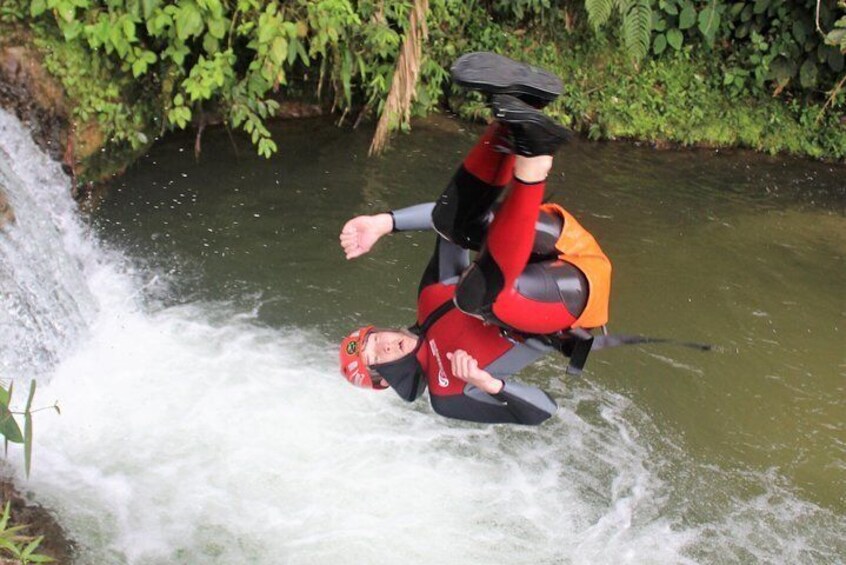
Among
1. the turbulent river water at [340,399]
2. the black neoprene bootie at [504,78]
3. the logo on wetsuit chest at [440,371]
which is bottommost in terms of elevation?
the turbulent river water at [340,399]

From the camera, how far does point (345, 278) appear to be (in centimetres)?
572

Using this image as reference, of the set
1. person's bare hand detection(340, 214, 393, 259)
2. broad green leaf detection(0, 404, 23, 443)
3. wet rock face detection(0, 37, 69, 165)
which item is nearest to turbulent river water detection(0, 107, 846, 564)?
wet rock face detection(0, 37, 69, 165)

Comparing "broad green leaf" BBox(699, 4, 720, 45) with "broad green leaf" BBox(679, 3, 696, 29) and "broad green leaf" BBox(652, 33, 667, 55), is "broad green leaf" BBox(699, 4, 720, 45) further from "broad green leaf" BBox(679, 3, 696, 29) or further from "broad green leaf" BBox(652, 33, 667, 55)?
"broad green leaf" BBox(652, 33, 667, 55)

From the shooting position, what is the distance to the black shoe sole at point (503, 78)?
89.1 inches

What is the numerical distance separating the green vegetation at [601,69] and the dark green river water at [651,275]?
1.24 feet

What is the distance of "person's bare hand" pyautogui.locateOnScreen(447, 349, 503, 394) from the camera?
2.87 metres

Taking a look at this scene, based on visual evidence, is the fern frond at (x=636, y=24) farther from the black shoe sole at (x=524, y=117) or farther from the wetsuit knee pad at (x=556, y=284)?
the black shoe sole at (x=524, y=117)

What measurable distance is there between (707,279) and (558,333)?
12.5 feet

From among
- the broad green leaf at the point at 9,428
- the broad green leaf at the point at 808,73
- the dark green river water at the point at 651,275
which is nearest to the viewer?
the broad green leaf at the point at 9,428

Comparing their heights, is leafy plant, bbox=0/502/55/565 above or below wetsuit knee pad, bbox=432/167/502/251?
below

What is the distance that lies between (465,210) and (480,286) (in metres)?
0.33

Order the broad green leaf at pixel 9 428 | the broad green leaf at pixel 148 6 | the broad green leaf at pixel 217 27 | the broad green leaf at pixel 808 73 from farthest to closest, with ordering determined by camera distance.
A: the broad green leaf at pixel 808 73 → the broad green leaf at pixel 217 27 → the broad green leaf at pixel 148 6 → the broad green leaf at pixel 9 428

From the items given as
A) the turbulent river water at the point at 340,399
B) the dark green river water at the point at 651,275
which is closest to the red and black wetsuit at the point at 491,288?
the turbulent river water at the point at 340,399

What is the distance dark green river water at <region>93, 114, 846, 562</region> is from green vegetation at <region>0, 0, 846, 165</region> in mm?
377
